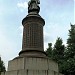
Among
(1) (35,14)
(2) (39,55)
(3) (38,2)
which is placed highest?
(3) (38,2)

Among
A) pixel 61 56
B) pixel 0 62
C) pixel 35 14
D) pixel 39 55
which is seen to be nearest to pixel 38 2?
pixel 35 14

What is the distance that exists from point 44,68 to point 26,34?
2180 millimetres

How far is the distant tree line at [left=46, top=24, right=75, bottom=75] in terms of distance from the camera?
17062mm

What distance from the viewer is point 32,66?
862 cm

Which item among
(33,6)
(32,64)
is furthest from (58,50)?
(32,64)

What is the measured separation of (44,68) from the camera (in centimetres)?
870

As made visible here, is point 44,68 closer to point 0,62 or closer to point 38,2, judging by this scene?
point 38,2

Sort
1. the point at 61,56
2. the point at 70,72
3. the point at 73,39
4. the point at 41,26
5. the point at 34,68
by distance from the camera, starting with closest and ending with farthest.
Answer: the point at 34,68 → the point at 41,26 → the point at 70,72 → the point at 73,39 → the point at 61,56

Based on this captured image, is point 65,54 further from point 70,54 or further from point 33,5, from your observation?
point 33,5

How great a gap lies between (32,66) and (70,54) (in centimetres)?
1062

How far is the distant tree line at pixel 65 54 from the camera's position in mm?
17062

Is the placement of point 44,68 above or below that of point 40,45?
below

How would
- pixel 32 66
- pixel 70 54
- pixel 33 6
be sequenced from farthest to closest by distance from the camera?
pixel 70 54
pixel 33 6
pixel 32 66

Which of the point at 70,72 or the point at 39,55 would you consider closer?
the point at 39,55
